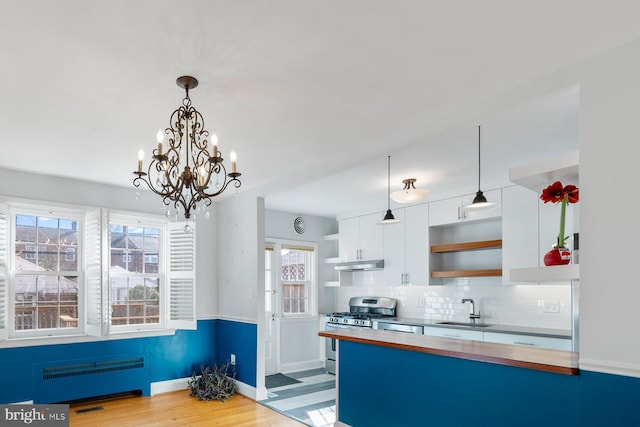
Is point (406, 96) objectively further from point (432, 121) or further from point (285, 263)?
point (285, 263)

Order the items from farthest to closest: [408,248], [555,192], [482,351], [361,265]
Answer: [361,265], [408,248], [482,351], [555,192]

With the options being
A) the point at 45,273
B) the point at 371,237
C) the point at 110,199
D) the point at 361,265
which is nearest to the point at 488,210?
the point at 371,237

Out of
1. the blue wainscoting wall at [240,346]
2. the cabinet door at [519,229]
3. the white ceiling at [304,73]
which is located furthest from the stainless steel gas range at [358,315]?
the white ceiling at [304,73]

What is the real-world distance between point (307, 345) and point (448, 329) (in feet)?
8.92

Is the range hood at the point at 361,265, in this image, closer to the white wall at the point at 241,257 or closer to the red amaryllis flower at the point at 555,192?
the white wall at the point at 241,257

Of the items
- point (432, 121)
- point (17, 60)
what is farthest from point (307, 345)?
point (17, 60)

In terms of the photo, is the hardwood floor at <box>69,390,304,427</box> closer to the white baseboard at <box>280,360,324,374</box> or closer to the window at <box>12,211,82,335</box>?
the window at <box>12,211,82,335</box>

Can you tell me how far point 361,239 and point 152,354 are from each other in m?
3.27

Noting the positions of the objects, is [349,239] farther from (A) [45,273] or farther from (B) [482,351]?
(B) [482,351]

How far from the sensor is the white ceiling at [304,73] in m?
1.98

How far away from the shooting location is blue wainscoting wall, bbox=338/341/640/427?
217cm

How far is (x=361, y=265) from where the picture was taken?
259 inches

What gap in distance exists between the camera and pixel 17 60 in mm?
2373

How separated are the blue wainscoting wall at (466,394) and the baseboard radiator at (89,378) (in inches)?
109
